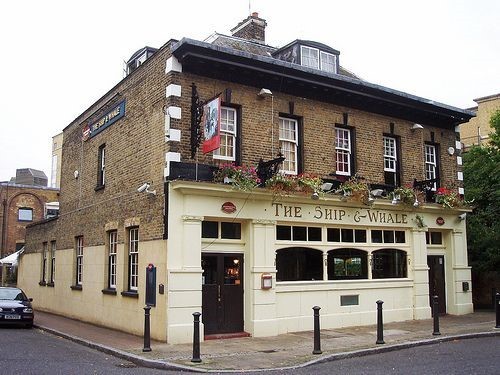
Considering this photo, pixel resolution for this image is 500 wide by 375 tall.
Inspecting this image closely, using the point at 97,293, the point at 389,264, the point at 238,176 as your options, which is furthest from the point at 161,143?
the point at 389,264

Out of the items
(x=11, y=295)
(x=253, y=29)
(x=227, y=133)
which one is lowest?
(x=11, y=295)

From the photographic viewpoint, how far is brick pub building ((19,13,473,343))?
46.6 ft

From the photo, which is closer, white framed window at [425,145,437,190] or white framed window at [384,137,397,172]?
white framed window at [384,137,397,172]

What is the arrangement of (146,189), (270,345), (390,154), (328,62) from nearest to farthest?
(270,345) < (146,189) < (390,154) < (328,62)

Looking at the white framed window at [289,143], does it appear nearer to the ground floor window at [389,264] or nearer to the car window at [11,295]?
the ground floor window at [389,264]

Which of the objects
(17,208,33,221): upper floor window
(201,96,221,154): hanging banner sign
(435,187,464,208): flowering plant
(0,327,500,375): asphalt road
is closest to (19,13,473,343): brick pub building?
(435,187,464,208): flowering plant

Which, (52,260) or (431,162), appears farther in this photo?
(52,260)

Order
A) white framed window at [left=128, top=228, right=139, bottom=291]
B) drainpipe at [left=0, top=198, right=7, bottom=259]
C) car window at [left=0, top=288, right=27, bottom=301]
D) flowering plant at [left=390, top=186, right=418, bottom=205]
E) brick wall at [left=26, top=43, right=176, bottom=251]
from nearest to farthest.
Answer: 1. brick wall at [left=26, top=43, right=176, bottom=251]
2. white framed window at [left=128, top=228, right=139, bottom=291]
3. flowering plant at [left=390, top=186, right=418, bottom=205]
4. car window at [left=0, top=288, right=27, bottom=301]
5. drainpipe at [left=0, top=198, right=7, bottom=259]

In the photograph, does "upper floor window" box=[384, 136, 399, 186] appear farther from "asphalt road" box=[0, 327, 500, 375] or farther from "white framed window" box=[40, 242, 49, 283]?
"white framed window" box=[40, 242, 49, 283]

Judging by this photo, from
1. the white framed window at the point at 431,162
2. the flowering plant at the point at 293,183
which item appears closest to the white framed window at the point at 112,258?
the flowering plant at the point at 293,183

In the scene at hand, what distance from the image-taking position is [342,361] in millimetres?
11273

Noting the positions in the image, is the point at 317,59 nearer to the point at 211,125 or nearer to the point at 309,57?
the point at 309,57

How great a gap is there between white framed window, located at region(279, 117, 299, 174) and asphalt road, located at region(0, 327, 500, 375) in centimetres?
610

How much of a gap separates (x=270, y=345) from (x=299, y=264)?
3.24 m
